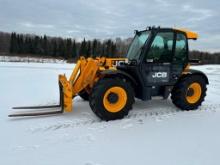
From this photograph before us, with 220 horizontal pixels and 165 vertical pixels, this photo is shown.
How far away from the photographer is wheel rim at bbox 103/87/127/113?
5.88 metres

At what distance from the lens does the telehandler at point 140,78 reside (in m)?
5.91

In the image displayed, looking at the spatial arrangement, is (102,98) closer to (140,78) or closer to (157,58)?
(140,78)

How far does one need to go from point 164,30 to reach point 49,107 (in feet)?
11.8

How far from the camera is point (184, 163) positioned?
3.78m

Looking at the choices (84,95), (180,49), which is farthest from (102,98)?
(180,49)

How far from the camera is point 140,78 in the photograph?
21.0ft

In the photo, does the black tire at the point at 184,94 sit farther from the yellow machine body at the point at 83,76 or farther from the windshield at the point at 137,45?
the yellow machine body at the point at 83,76

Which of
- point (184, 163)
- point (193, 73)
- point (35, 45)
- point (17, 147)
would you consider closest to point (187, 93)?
point (193, 73)

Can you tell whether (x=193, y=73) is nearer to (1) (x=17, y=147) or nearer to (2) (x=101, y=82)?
(2) (x=101, y=82)

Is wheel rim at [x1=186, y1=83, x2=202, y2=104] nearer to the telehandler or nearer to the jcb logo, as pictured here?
the telehandler

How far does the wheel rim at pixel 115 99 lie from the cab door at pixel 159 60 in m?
0.82

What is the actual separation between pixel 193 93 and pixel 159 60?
1532 millimetres

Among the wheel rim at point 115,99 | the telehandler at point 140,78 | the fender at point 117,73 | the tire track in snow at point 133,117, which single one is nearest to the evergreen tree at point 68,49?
the telehandler at point 140,78

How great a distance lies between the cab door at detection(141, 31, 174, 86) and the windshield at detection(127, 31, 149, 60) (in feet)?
0.94
